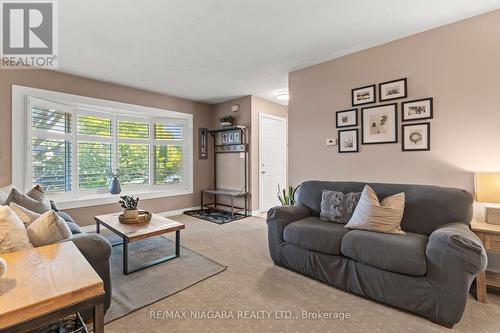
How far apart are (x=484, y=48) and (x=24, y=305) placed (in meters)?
3.60

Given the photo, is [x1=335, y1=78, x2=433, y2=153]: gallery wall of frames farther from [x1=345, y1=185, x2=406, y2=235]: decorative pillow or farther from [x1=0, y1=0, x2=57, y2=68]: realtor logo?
[x1=0, y1=0, x2=57, y2=68]: realtor logo

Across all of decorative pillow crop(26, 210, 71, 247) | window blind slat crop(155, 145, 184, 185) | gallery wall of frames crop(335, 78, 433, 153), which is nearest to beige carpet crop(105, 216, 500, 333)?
decorative pillow crop(26, 210, 71, 247)

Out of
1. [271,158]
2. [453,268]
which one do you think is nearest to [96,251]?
[453,268]

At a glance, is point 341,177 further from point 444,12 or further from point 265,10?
point 265,10

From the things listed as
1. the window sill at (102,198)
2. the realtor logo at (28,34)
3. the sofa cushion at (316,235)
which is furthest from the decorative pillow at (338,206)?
the window sill at (102,198)

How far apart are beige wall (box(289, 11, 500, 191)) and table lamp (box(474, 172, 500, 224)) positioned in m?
0.23

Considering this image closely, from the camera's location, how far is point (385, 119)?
8.95ft

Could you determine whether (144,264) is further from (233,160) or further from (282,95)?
(282,95)

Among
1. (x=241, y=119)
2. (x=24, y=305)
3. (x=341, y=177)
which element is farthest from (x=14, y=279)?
(x=241, y=119)

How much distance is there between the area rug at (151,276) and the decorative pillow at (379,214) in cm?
143

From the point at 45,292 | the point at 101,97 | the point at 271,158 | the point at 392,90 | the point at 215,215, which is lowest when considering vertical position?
the point at 215,215

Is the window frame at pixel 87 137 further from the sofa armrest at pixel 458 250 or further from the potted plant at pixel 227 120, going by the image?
the sofa armrest at pixel 458 250

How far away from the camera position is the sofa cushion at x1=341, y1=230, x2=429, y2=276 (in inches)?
66.5

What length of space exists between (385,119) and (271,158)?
2659 millimetres
